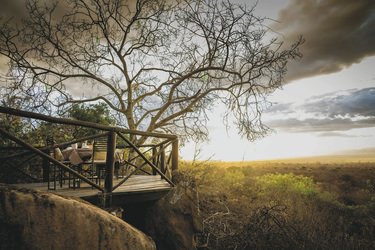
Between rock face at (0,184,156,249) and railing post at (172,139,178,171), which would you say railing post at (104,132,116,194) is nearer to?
rock face at (0,184,156,249)

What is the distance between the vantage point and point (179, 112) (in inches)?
396

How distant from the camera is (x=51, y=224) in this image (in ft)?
6.97

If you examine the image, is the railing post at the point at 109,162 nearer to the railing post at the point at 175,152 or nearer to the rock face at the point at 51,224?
the rock face at the point at 51,224

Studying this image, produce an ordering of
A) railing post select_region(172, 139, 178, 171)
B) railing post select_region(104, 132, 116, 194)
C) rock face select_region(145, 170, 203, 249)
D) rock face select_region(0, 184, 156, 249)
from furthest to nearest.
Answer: railing post select_region(172, 139, 178, 171) → rock face select_region(145, 170, 203, 249) → railing post select_region(104, 132, 116, 194) → rock face select_region(0, 184, 156, 249)

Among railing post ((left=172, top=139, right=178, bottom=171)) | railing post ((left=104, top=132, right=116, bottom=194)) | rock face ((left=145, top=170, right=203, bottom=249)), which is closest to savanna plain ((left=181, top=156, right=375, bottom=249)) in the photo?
rock face ((left=145, top=170, right=203, bottom=249))

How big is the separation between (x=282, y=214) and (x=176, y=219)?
2.76 m

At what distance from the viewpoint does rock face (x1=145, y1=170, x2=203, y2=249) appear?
4359 millimetres

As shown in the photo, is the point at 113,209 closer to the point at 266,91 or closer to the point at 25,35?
the point at 266,91

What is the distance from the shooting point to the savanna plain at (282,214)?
4.66 metres

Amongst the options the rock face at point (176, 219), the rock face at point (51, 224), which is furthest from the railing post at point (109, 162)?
the rock face at point (176, 219)

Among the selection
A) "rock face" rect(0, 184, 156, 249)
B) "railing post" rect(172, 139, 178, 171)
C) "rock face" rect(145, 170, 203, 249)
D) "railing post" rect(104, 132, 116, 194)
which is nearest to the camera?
"rock face" rect(0, 184, 156, 249)

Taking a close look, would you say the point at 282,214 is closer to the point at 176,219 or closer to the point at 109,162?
the point at 176,219

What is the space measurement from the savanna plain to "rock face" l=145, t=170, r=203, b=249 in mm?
506

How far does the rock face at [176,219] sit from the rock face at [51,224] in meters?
1.88
